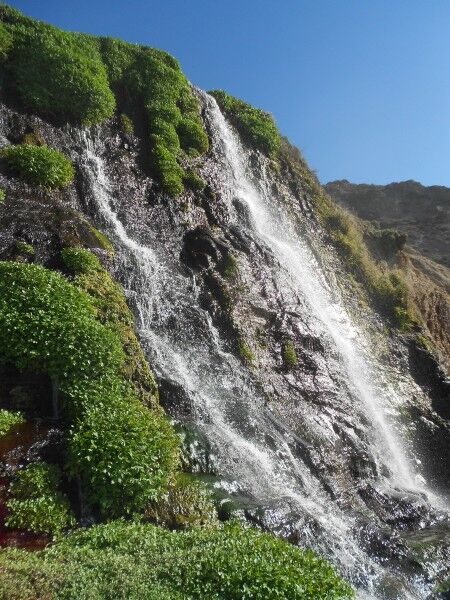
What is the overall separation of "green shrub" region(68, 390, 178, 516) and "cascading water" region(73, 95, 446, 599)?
6.54 ft

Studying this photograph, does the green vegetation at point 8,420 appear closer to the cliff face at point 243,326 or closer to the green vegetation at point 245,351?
the cliff face at point 243,326

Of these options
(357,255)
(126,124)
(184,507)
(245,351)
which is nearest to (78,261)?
(245,351)

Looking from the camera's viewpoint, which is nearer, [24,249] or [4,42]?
[24,249]

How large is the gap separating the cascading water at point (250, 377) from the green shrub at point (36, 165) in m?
1.29

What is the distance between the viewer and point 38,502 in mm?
8031

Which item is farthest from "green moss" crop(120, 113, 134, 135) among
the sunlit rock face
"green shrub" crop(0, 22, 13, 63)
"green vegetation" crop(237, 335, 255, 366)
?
"green vegetation" crop(237, 335, 255, 366)

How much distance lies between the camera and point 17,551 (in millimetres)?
7020

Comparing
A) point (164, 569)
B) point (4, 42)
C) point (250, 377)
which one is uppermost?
point (4, 42)

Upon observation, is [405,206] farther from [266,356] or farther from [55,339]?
[55,339]

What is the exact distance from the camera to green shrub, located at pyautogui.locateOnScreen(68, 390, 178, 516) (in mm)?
8375

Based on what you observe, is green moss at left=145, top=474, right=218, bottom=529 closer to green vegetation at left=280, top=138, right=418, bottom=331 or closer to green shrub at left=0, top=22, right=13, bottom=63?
green vegetation at left=280, top=138, right=418, bottom=331

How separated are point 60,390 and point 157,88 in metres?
17.7

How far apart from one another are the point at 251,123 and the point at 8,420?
21683mm

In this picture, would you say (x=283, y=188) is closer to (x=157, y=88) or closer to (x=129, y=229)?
(x=157, y=88)
